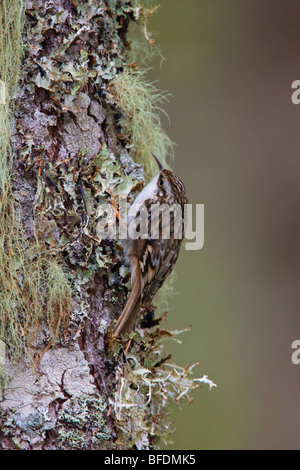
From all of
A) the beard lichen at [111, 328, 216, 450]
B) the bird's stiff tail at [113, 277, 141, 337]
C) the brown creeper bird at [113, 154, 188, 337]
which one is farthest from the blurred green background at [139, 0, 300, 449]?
the bird's stiff tail at [113, 277, 141, 337]

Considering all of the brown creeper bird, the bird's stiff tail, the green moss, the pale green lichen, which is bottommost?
the pale green lichen

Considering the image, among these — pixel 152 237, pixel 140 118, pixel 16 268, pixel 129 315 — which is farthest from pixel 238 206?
pixel 16 268

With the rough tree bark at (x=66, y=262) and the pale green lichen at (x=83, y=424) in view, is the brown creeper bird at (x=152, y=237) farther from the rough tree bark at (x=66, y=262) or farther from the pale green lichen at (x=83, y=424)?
the pale green lichen at (x=83, y=424)

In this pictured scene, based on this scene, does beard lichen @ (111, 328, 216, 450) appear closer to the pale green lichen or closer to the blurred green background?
the pale green lichen

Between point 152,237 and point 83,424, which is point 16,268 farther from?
point 152,237

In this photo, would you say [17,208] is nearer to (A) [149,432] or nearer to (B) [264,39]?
(A) [149,432]

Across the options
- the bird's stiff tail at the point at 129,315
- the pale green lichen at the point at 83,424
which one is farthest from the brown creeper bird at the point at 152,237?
the pale green lichen at the point at 83,424

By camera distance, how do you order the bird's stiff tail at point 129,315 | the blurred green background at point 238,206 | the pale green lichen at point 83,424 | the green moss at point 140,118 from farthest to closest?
the blurred green background at point 238,206 < the green moss at point 140,118 < the bird's stiff tail at point 129,315 < the pale green lichen at point 83,424
